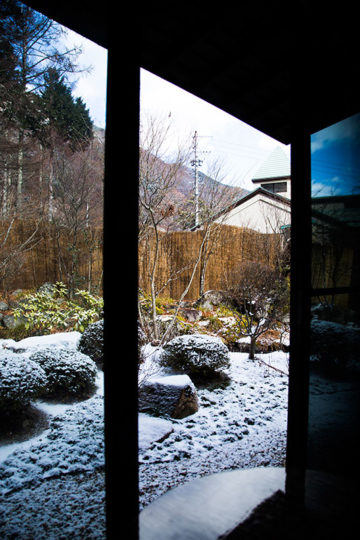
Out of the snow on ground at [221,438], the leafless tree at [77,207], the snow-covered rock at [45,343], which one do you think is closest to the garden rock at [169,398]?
the snow on ground at [221,438]

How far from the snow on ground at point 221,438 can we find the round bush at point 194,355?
270mm

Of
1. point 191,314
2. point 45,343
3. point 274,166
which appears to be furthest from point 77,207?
point 274,166

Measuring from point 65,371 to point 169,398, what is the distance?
1.24 metres

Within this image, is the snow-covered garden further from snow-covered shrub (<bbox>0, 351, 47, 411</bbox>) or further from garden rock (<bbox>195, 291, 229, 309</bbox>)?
garden rock (<bbox>195, 291, 229, 309</bbox>)

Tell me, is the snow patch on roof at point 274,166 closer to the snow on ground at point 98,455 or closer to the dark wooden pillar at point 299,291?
the snow on ground at point 98,455

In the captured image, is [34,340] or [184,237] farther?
[184,237]

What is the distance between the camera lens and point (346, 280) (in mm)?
1901

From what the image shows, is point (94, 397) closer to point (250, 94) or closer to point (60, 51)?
point (250, 94)

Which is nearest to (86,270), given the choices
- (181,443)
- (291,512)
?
(181,443)

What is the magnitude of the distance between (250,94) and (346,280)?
4.53 ft

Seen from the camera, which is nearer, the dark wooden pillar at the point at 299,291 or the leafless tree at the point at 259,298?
the dark wooden pillar at the point at 299,291

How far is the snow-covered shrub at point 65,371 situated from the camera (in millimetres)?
3418

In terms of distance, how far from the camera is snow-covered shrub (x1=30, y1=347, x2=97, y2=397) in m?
3.42

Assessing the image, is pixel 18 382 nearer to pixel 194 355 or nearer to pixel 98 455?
pixel 98 455
